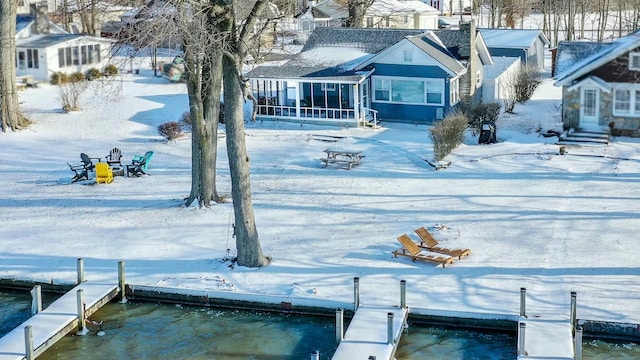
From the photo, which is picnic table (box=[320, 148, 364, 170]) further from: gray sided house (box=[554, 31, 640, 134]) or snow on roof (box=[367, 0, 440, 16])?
snow on roof (box=[367, 0, 440, 16])

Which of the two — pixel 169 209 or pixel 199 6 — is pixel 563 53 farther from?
pixel 199 6

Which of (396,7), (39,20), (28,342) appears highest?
(396,7)

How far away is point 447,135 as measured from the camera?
32.6 m

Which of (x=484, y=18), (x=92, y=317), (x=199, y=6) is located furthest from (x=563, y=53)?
(x=484, y=18)

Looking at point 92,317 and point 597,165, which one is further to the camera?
point 597,165

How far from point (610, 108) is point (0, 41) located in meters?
24.3

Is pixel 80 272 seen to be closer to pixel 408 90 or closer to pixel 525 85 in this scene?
pixel 408 90

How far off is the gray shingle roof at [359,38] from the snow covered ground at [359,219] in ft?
18.4

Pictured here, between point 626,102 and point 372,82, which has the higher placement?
point 372,82

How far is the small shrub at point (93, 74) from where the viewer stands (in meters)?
50.7

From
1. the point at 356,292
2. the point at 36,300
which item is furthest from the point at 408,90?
the point at 36,300

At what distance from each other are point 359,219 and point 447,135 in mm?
7929

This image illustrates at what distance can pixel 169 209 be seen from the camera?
2730cm

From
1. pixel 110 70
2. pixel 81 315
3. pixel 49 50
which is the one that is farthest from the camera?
pixel 110 70
